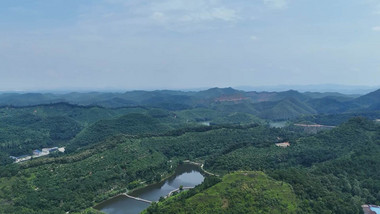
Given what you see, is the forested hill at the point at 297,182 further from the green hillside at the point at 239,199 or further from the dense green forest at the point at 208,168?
the dense green forest at the point at 208,168

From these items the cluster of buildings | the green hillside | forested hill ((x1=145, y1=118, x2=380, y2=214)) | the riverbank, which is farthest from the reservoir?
the cluster of buildings

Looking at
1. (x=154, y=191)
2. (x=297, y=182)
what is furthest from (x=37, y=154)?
(x=297, y=182)

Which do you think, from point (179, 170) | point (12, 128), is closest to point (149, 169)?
point (179, 170)

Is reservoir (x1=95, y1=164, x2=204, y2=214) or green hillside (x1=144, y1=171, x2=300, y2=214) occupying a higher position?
green hillside (x1=144, y1=171, x2=300, y2=214)

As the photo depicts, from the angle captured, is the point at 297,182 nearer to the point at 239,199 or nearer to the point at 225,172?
the point at 239,199

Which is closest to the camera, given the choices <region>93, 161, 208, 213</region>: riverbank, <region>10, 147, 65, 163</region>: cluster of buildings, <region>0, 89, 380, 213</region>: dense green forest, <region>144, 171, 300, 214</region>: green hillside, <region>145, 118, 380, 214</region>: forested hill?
<region>144, 171, 300, 214</region>: green hillside

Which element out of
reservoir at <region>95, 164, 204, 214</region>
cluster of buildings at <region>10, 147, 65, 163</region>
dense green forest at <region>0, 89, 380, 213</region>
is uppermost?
dense green forest at <region>0, 89, 380, 213</region>

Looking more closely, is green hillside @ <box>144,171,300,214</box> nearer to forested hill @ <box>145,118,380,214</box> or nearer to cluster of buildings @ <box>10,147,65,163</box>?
forested hill @ <box>145,118,380,214</box>

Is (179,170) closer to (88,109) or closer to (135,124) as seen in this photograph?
(135,124)
